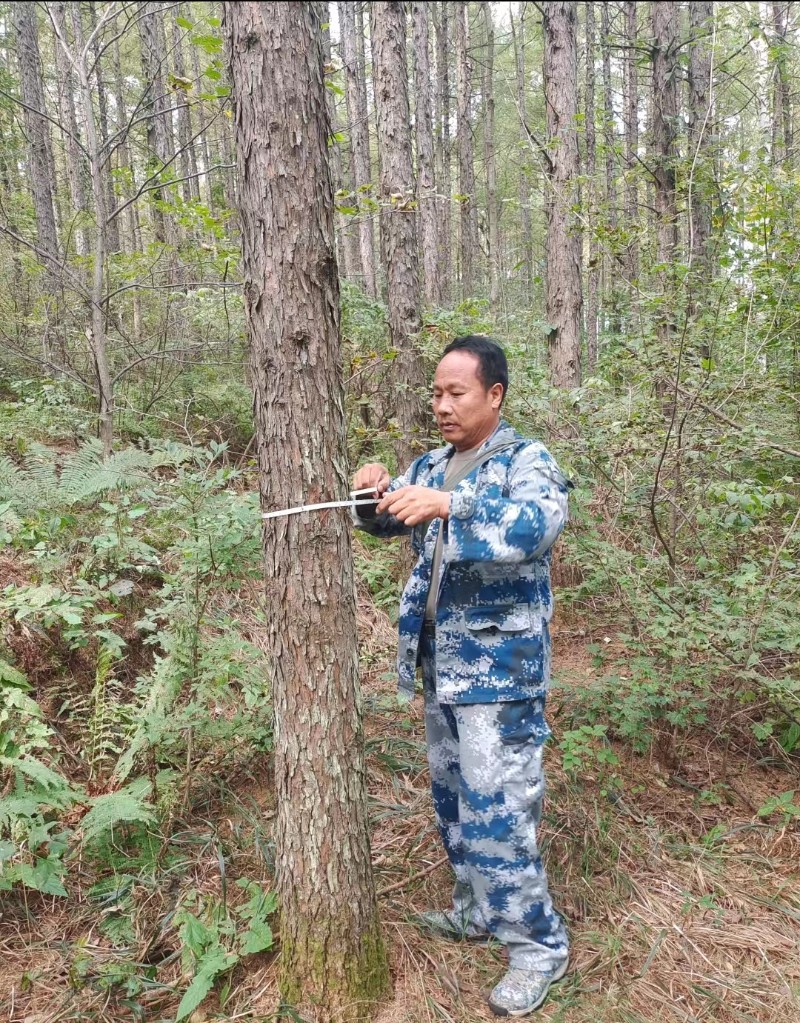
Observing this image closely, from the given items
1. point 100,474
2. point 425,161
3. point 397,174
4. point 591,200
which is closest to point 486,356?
point 100,474

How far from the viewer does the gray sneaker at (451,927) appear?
259 centimetres

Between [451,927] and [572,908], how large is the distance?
51cm

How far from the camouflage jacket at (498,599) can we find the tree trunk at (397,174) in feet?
11.5

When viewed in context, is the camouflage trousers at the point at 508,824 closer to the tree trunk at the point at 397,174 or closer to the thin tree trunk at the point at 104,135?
the tree trunk at the point at 397,174

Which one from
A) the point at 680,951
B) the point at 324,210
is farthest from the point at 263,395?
the point at 680,951

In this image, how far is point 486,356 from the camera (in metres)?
2.40

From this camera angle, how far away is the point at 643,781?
11.6 feet

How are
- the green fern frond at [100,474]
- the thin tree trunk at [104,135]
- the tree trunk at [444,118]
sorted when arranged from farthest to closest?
the tree trunk at [444,118] < the thin tree trunk at [104,135] < the green fern frond at [100,474]

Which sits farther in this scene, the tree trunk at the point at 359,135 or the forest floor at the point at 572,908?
the tree trunk at the point at 359,135

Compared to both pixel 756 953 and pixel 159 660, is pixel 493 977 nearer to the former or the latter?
pixel 756 953

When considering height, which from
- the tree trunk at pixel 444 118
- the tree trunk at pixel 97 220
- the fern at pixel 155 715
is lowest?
the fern at pixel 155 715

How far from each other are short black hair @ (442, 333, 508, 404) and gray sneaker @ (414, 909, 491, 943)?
203 cm

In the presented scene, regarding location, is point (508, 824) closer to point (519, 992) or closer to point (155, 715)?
point (519, 992)

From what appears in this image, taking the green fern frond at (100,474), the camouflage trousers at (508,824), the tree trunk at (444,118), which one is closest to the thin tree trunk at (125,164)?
the green fern frond at (100,474)
